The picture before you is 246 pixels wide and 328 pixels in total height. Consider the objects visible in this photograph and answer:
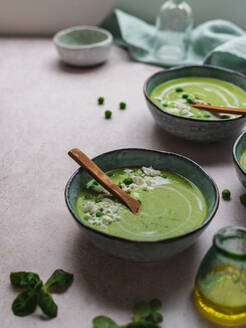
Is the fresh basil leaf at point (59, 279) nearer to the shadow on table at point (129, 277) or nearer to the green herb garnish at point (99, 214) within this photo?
the shadow on table at point (129, 277)

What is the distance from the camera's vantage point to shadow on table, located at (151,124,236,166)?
135 cm

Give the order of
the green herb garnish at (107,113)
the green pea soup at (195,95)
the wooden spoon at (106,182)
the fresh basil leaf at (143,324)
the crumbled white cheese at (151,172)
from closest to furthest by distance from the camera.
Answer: the fresh basil leaf at (143,324), the wooden spoon at (106,182), the crumbled white cheese at (151,172), the green pea soup at (195,95), the green herb garnish at (107,113)

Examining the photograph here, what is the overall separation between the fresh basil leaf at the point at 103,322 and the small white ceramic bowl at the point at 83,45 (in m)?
1.20

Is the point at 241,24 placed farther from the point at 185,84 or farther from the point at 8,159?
the point at 8,159

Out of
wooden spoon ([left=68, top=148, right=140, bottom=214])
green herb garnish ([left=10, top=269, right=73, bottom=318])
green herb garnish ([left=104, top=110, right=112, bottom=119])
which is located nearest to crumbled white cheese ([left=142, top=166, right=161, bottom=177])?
wooden spoon ([left=68, top=148, right=140, bottom=214])

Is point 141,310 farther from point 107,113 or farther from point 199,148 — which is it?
point 107,113

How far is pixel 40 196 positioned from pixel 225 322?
1.79 feet

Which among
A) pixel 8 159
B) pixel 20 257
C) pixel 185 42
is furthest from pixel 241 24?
pixel 20 257

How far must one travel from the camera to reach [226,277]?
0.84m

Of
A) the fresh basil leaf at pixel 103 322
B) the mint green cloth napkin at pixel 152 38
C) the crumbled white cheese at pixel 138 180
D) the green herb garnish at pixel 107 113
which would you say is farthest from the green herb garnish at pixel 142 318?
the mint green cloth napkin at pixel 152 38

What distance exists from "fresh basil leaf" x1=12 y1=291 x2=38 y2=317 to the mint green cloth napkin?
43.8 inches

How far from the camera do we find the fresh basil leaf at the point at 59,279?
936 millimetres

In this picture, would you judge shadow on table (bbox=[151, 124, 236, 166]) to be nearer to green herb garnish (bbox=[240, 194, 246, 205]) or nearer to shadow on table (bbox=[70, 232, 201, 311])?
green herb garnish (bbox=[240, 194, 246, 205])

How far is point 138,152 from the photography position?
1.18 meters
